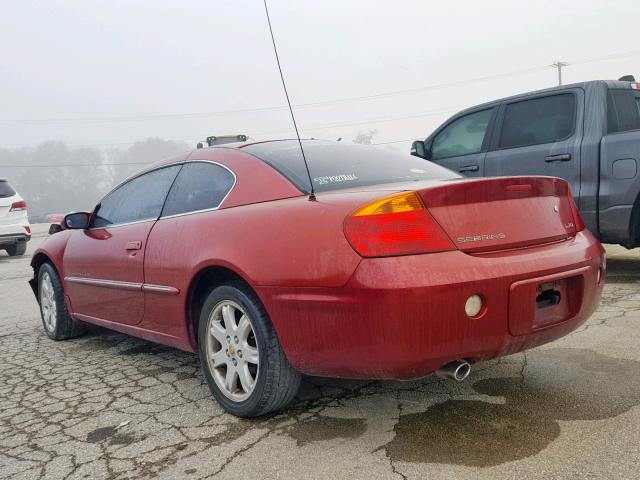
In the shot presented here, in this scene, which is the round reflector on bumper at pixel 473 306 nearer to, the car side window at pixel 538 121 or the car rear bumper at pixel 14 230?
the car side window at pixel 538 121

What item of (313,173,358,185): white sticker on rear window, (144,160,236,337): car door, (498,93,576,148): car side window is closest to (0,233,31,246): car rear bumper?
(144,160,236,337): car door

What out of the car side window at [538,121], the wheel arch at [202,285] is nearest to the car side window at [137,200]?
the wheel arch at [202,285]

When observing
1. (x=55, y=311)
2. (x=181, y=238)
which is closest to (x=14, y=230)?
(x=55, y=311)

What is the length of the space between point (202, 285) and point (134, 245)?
70 cm

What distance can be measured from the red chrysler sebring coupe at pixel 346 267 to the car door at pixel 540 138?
250 cm

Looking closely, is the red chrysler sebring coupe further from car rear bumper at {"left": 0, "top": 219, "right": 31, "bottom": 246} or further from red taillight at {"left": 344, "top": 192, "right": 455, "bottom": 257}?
car rear bumper at {"left": 0, "top": 219, "right": 31, "bottom": 246}

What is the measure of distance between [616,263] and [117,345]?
17.3 ft

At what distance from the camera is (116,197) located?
162 inches

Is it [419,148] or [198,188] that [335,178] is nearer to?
[198,188]

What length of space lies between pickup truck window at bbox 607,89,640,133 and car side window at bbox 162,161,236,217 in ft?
12.3

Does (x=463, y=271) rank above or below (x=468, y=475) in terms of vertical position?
above

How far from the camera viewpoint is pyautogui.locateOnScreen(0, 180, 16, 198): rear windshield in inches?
477

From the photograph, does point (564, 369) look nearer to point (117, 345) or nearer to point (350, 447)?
point (350, 447)

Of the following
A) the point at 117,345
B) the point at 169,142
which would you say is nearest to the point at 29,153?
the point at 169,142
